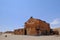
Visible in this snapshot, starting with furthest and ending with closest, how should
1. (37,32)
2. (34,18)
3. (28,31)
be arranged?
(34,18), (28,31), (37,32)

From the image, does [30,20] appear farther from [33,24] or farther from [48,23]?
[48,23]

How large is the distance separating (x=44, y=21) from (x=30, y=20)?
4225mm

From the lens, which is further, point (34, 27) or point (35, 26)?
point (35, 26)

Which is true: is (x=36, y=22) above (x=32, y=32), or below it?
Result: above

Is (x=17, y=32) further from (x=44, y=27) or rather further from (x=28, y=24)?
(x=44, y=27)

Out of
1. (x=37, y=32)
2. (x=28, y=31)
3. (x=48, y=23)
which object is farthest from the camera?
(x=48, y=23)

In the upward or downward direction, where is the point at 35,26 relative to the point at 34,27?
upward

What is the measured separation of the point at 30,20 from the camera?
122 ft

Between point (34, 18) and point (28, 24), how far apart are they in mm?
2586

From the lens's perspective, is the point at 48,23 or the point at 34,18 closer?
the point at 34,18

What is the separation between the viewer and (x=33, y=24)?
34719mm

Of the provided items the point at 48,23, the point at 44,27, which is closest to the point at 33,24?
the point at 44,27

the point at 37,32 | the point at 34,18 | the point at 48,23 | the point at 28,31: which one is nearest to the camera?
the point at 37,32

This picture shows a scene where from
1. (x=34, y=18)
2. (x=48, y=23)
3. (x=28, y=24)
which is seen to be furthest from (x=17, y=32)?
(x=48, y=23)
